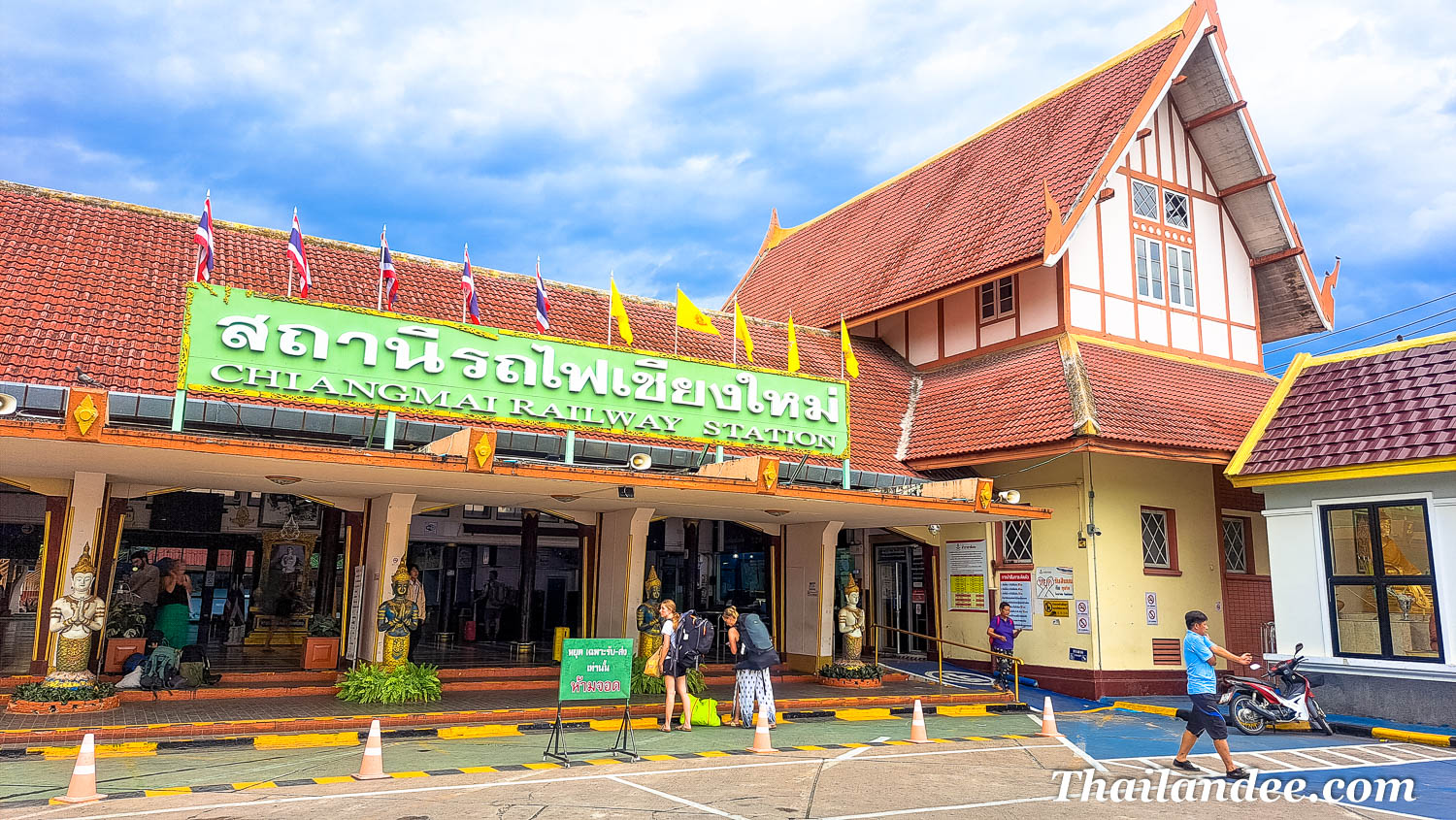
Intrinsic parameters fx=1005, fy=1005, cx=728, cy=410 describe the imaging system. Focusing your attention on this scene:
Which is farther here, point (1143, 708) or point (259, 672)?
point (1143, 708)

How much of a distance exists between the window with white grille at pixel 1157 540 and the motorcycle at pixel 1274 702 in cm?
414

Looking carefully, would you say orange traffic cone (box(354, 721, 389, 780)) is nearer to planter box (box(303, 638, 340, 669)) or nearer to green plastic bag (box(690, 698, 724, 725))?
green plastic bag (box(690, 698, 724, 725))

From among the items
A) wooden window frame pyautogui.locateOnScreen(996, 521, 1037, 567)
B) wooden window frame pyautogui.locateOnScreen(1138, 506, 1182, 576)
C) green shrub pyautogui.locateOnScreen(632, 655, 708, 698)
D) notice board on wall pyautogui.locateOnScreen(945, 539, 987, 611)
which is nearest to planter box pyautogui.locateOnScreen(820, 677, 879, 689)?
green shrub pyautogui.locateOnScreen(632, 655, 708, 698)

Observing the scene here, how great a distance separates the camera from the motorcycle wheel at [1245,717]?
45.1 feet

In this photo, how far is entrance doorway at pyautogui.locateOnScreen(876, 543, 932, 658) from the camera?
20.8 m

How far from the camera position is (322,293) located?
17.3 metres

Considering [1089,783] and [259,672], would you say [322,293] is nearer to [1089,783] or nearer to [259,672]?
[259,672]

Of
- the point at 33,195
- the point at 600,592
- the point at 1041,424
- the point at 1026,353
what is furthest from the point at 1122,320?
the point at 33,195

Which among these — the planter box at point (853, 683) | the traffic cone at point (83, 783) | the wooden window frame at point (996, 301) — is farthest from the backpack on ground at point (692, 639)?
the wooden window frame at point (996, 301)

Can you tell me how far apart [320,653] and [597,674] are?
22.1ft

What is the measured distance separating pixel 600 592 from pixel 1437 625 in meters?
12.5

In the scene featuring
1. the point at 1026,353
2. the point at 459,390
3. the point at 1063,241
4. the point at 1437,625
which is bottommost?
the point at 1437,625

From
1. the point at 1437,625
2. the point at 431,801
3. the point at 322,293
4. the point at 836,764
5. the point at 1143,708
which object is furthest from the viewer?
the point at 322,293

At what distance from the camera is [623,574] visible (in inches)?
667
